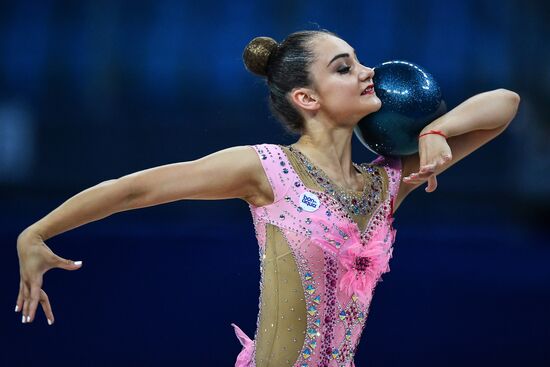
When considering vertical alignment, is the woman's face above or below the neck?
above

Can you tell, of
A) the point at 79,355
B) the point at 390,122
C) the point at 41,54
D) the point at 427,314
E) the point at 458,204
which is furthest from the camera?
the point at 458,204

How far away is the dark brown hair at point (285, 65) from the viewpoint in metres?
2.48

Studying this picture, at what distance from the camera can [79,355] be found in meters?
3.65

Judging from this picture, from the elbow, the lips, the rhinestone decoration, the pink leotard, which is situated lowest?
the pink leotard

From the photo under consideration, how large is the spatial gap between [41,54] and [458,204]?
7.75 ft

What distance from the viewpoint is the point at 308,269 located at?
2311 millimetres

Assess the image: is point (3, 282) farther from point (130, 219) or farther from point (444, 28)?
point (444, 28)

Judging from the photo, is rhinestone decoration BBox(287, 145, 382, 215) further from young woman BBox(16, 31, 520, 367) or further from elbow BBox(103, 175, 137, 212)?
elbow BBox(103, 175, 137, 212)

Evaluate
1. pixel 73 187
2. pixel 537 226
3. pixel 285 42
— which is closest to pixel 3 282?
pixel 73 187

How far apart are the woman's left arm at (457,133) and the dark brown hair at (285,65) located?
13.6 inches

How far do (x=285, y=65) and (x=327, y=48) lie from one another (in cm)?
13

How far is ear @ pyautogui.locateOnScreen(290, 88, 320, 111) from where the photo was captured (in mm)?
2467

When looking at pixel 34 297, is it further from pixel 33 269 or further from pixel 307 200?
pixel 307 200

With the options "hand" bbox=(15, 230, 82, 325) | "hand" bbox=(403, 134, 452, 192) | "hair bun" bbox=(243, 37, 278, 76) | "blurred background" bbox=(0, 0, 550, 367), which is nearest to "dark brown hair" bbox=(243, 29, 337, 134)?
"hair bun" bbox=(243, 37, 278, 76)
